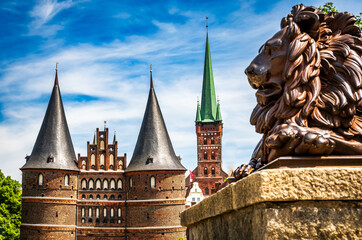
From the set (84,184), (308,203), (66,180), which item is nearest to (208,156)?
(84,184)

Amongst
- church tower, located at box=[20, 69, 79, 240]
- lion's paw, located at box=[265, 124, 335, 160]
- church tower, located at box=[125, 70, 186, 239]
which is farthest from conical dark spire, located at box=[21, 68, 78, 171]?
lion's paw, located at box=[265, 124, 335, 160]

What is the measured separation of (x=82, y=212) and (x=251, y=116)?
39533 millimetres

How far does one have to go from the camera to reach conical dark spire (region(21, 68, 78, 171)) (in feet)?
128

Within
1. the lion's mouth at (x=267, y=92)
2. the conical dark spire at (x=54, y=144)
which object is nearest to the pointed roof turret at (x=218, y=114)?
the conical dark spire at (x=54, y=144)

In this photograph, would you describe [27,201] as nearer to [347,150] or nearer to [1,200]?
[1,200]

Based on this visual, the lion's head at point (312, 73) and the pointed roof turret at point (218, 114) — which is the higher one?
A: the pointed roof turret at point (218, 114)

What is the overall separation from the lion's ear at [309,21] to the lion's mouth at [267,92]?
245 mm

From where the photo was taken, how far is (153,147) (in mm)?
40750

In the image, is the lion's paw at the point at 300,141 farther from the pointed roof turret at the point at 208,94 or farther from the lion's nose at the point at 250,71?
the pointed roof turret at the point at 208,94

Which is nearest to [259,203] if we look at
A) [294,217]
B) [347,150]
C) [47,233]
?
[294,217]

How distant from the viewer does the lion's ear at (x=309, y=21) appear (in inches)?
77.5

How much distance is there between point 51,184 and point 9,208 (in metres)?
3.45

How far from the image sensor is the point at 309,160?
175 cm

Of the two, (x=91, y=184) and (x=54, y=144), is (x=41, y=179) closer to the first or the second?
(x=54, y=144)
